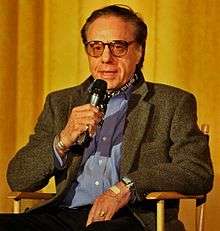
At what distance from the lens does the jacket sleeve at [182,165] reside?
2152mm

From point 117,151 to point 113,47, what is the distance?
37 cm

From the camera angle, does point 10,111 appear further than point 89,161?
Yes

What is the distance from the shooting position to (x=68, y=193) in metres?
2.29

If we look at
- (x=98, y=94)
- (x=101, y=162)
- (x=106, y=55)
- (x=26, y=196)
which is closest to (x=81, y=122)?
(x=98, y=94)

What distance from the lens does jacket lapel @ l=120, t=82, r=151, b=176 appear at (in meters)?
A: 2.22

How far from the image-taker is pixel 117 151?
226 centimetres

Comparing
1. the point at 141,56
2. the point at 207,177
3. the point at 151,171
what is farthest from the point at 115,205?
the point at 141,56

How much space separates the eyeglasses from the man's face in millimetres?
11

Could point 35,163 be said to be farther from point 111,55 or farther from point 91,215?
point 111,55

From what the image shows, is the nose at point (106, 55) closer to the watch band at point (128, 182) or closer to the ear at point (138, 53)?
the ear at point (138, 53)

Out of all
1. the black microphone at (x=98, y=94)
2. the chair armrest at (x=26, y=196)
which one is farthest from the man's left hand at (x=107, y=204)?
the chair armrest at (x=26, y=196)

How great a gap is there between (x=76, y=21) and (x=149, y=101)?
1030 mm

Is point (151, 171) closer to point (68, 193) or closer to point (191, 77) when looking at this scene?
point (68, 193)

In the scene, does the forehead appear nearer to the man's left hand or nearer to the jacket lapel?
the jacket lapel
